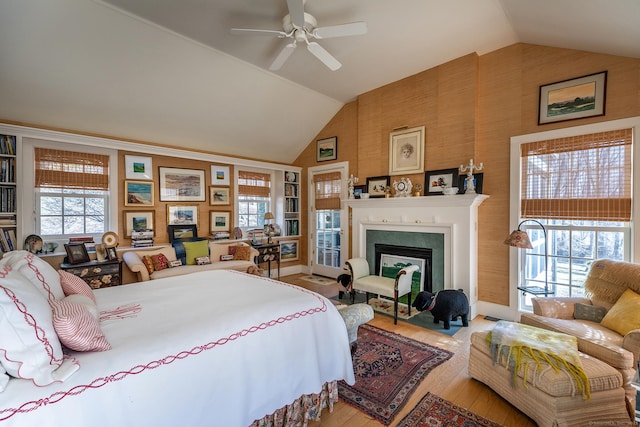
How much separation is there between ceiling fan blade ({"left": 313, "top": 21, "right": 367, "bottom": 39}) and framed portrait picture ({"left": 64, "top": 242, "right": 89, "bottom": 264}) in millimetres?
3754

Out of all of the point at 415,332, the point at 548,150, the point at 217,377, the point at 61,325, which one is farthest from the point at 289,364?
the point at 548,150

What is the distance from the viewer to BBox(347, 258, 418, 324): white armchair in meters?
3.38

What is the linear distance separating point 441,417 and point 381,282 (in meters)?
1.85

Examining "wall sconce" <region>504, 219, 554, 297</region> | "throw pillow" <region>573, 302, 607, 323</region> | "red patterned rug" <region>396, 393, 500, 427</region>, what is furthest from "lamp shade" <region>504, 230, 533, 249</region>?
"red patterned rug" <region>396, 393, 500, 427</region>

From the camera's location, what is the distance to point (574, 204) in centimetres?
295

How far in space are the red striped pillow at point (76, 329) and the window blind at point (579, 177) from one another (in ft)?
13.2

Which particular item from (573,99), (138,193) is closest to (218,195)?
(138,193)

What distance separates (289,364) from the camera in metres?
1.57

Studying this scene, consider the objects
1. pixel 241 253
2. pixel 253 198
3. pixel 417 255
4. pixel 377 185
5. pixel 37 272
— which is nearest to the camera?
pixel 37 272

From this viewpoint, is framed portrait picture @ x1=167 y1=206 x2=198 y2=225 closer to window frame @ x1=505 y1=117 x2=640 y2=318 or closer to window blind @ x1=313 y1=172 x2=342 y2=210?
window blind @ x1=313 y1=172 x2=342 y2=210

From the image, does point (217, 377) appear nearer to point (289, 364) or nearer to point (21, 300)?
point (289, 364)

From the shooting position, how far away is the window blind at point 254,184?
538 cm

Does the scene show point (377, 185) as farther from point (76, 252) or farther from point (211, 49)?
point (76, 252)

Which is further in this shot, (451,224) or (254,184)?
(254,184)
